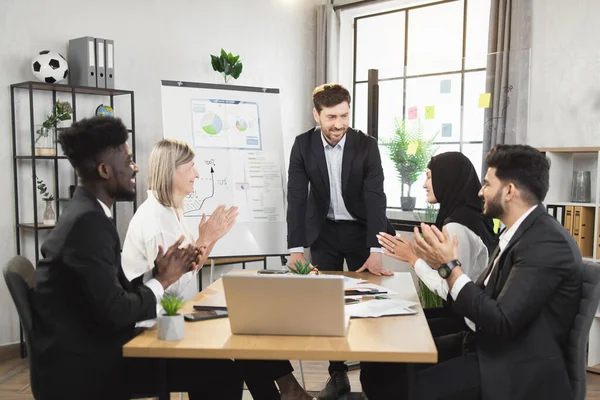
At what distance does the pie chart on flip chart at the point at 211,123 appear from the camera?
3869 mm

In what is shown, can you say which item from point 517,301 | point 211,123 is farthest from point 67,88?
point 517,301

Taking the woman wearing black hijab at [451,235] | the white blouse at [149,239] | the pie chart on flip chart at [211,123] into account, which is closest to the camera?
the woman wearing black hijab at [451,235]

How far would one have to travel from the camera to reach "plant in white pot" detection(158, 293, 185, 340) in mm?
1702

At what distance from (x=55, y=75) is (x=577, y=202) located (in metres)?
3.47

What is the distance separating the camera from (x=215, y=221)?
2766mm

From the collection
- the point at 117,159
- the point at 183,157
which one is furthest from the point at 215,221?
the point at 117,159

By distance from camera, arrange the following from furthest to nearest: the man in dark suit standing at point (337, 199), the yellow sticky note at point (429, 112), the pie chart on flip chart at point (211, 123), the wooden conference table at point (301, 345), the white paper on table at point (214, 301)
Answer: the yellow sticky note at point (429, 112)
the pie chart on flip chart at point (211, 123)
the man in dark suit standing at point (337, 199)
the white paper on table at point (214, 301)
the wooden conference table at point (301, 345)

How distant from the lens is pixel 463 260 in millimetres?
2396

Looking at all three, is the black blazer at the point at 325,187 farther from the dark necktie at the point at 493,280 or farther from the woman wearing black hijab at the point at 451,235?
the dark necktie at the point at 493,280

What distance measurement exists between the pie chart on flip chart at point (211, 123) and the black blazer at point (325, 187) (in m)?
0.80

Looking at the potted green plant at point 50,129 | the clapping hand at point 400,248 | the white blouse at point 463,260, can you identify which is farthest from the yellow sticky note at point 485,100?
the potted green plant at point 50,129

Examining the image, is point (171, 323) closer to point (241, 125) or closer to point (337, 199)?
point (337, 199)

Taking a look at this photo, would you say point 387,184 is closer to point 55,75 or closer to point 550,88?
point 550,88

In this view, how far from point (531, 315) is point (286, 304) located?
70 centimetres
